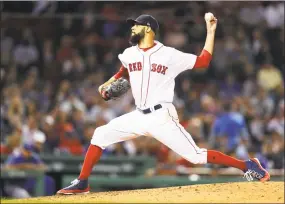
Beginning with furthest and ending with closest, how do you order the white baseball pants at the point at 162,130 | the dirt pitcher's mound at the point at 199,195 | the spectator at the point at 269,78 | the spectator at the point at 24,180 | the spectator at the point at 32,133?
the spectator at the point at 269,78 < the spectator at the point at 32,133 < the spectator at the point at 24,180 < the white baseball pants at the point at 162,130 < the dirt pitcher's mound at the point at 199,195

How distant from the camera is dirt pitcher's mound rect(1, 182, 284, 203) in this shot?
7986 millimetres

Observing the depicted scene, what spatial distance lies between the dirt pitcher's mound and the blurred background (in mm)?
3834

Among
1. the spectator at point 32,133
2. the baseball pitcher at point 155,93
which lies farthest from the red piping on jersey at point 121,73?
the spectator at point 32,133

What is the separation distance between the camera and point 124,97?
1648 centimetres

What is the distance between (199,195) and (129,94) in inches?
325

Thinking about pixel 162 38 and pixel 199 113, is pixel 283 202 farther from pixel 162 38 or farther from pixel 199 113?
pixel 162 38

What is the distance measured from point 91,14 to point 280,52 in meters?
3.69

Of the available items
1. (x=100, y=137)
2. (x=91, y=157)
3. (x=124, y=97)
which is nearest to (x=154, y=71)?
(x=100, y=137)

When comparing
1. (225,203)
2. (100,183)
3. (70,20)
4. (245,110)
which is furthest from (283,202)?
(70,20)

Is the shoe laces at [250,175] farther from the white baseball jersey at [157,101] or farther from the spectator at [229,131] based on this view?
the spectator at [229,131]

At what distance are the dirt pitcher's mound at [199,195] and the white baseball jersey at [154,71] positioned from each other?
2.78 ft

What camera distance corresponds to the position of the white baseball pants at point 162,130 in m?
8.25

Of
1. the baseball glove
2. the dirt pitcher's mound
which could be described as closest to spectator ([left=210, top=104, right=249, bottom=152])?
the dirt pitcher's mound

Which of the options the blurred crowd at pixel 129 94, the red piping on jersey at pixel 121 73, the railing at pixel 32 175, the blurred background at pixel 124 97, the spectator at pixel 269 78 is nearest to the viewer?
the red piping on jersey at pixel 121 73
